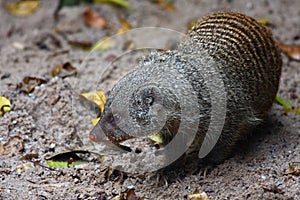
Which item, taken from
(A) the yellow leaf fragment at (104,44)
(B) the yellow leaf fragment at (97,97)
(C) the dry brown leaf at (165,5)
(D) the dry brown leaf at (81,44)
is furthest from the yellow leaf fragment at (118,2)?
(B) the yellow leaf fragment at (97,97)

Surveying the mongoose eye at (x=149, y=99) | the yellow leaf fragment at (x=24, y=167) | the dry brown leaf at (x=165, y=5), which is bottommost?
the yellow leaf fragment at (x=24, y=167)

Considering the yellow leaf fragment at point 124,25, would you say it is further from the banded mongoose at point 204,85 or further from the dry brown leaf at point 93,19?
the banded mongoose at point 204,85

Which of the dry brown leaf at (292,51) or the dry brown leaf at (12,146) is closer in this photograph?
the dry brown leaf at (12,146)

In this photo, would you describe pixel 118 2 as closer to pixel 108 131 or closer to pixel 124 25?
pixel 124 25

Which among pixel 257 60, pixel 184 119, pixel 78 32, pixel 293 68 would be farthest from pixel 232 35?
pixel 78 32

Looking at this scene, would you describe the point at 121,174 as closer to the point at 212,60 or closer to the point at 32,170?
the point at 32,170

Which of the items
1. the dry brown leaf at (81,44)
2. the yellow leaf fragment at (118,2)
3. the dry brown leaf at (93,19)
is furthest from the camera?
the yellow leaf fragment at (118,2)
